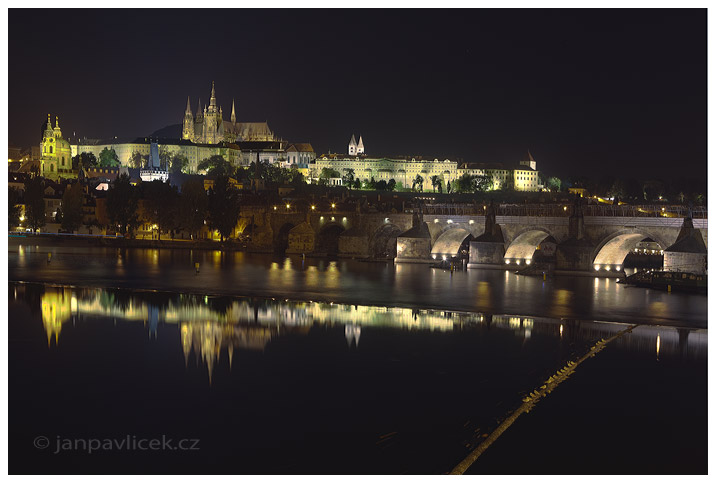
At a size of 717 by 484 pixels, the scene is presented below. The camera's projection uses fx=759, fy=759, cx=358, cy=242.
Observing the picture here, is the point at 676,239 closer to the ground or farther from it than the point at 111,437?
farther from it

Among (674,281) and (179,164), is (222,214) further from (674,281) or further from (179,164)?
(179,164)

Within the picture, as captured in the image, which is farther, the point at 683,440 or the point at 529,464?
the point at 683,440

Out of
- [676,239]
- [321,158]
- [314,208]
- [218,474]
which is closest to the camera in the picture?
[218,474]

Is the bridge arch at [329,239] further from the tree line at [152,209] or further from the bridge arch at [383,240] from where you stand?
the tree line at [152,209]

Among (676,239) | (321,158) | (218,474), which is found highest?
(321,158)

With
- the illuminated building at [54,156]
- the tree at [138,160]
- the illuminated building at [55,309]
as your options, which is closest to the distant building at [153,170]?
the tree at [138,160]

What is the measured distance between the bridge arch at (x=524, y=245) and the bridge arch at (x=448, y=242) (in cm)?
378

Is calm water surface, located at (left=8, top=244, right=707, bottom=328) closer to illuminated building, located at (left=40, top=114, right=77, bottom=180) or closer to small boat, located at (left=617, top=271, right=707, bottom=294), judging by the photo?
small boat, located at (left=617, top=271, right=707, bottom=294)

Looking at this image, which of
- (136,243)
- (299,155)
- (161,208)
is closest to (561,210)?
(136,243)

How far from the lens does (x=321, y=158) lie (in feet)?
463

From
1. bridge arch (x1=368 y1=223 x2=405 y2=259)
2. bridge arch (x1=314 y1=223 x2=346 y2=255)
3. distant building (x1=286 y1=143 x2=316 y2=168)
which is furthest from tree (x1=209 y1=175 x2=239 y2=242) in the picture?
distant building (x1=286 y1=143 x2=316 y2=168)

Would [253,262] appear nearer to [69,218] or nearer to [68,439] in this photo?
[69,218]

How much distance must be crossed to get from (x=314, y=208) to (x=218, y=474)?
41.8m
